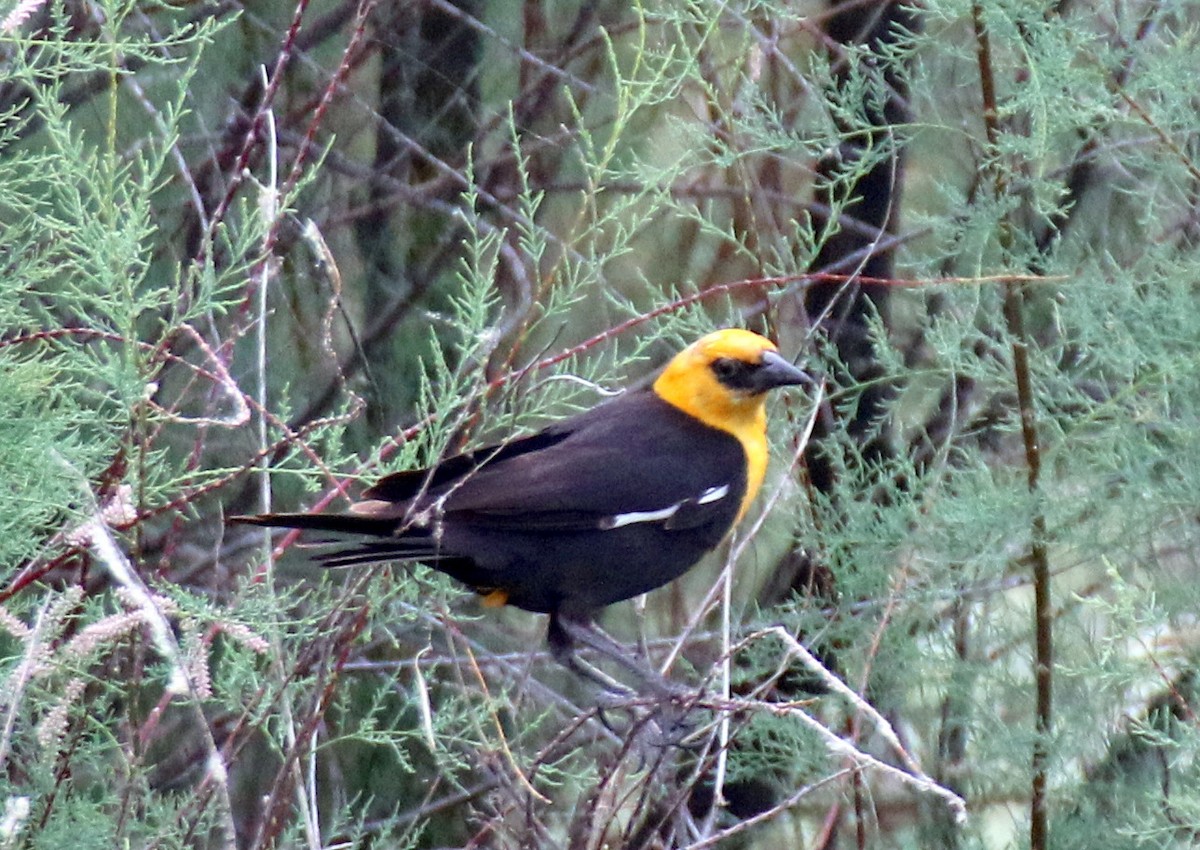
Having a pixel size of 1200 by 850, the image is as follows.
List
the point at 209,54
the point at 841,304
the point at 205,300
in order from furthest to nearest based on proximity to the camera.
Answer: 1. the point at 209,54
2. the point at 841,304
3. the point at 205,300

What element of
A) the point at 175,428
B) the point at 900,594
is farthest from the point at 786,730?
the point at 175,428

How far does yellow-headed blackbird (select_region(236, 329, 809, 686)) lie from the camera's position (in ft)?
10.2

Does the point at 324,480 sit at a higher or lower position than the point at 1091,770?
higher

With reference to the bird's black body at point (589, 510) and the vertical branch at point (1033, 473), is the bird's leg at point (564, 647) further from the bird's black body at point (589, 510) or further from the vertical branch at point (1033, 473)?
the vertical branch at point (1033, 473)

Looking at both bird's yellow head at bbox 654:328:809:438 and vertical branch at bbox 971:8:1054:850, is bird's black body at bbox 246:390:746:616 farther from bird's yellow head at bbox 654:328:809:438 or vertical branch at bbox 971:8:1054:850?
vertical branch at bbox 971:8:1054:850

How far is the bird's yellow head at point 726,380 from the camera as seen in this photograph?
3.39m

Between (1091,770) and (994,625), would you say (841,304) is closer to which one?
(994,625)

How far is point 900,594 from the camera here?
3.15 metres

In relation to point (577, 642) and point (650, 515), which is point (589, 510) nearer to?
point (650, 515)

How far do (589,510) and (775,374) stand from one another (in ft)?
1.67

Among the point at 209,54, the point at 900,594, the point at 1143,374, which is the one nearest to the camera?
the point at 1143,374

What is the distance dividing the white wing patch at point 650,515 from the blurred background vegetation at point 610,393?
24 cm

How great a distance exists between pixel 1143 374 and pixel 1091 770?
872 millimetres

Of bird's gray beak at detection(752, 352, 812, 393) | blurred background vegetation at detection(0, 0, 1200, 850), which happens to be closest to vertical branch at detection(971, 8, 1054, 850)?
blurred background vegetation at detection(0, 0, 1200, 850)
